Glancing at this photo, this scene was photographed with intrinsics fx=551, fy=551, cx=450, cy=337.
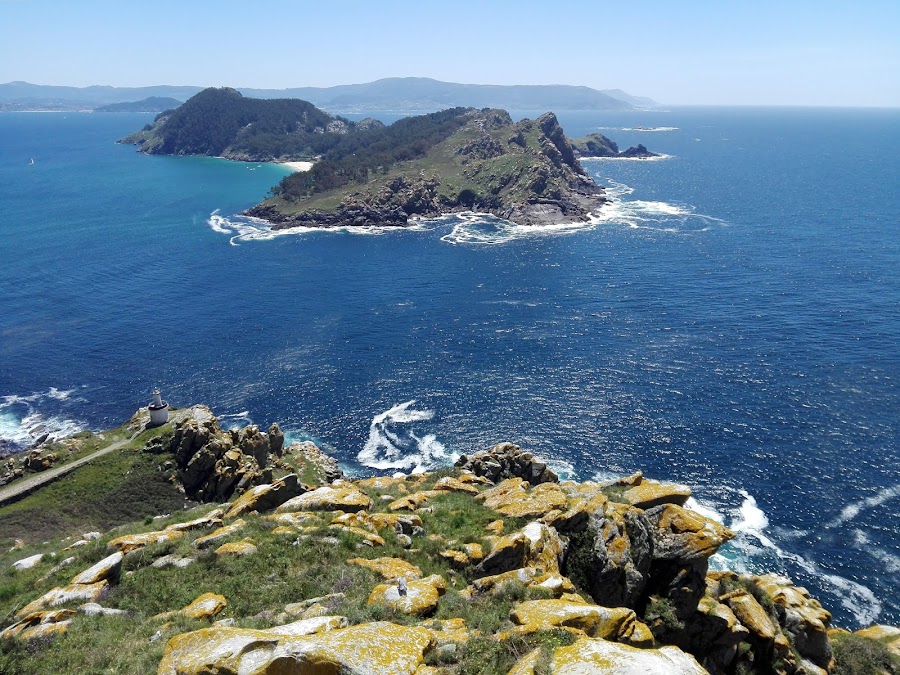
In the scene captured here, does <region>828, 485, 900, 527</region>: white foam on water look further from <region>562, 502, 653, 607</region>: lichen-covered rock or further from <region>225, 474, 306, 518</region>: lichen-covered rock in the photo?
<region>225, 474, 306, 518</region>: lichen-covered rock

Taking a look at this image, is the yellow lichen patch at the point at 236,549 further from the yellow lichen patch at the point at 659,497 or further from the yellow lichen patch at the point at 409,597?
the yellow lichen patch at the point at 659,497

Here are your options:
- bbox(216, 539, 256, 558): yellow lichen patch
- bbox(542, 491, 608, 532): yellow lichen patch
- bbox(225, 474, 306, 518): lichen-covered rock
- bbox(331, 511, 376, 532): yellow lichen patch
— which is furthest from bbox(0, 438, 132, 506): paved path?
bbox(542, 491, 608, 532): yellow lichen patch

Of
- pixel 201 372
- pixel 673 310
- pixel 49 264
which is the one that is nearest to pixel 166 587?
pixel 201 372

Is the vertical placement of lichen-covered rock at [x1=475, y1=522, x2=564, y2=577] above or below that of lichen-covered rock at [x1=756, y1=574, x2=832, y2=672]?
above

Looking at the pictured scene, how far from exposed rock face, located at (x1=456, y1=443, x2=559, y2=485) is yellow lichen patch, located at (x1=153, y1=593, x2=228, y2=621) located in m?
33.3

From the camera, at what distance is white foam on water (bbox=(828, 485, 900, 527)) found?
208ft

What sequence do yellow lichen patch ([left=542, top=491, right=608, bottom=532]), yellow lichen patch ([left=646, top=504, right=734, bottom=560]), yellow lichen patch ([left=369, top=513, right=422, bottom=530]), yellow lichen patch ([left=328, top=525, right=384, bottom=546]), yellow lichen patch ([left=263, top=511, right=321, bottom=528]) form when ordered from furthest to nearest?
yellow lichen patch ([left=369, top=513, right=422, bottom=530]) → yellow lichen patch ([left=263, top=511, right=321, bottom=528]) → yellow lichen patch ([left=542, top=491, right=608, bottom=532]) → yellow lichen patch ([left=328, top=525, right=384, bottom=546]) → yellow lichen patch ([left=646, top=504, right=734, bottom=560])

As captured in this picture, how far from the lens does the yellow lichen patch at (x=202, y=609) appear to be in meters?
23.5

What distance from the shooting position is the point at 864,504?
6544 centimetres

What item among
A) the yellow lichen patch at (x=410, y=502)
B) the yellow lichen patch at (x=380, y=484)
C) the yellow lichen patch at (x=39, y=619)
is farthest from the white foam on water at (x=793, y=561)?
the yellow lichen patch at (x=39, y=619)

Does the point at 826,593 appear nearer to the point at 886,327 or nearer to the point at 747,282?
the point at 886,327

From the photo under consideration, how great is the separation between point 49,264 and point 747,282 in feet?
619

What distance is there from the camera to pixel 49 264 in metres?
157

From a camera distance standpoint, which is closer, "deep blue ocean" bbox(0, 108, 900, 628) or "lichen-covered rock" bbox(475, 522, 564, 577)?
"lichen-covered rock" bbox(475, 522, 564, 577)
